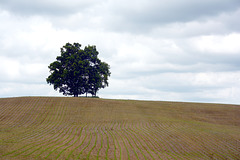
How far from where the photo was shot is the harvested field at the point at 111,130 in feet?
53.6

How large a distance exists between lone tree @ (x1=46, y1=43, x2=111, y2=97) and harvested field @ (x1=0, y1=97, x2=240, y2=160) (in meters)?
9.79

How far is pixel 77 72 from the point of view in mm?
51594

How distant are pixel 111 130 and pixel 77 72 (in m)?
28.5

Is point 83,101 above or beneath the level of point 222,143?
above

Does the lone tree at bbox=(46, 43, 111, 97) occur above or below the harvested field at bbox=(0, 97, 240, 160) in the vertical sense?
above

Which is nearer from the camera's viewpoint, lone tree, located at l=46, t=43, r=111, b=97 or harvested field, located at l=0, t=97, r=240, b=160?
harvested field, located at l=0, t=97, r=240, b=160

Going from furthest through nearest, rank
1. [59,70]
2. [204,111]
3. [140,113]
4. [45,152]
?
[59,70] < [204,111] < [140,113] < [45,152]

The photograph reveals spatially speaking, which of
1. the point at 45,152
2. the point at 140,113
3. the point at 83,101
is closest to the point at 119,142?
the point at 45,152

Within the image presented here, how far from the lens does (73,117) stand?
1277 inches

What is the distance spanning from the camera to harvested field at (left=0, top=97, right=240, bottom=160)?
16328 millimetres

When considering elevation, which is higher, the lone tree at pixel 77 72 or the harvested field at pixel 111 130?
the lone tree at pixel 77 72

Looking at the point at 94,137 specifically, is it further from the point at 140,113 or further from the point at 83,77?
the point at 83,77

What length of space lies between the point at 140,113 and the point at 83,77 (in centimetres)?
1999

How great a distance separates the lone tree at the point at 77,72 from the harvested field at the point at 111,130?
9.79 m
